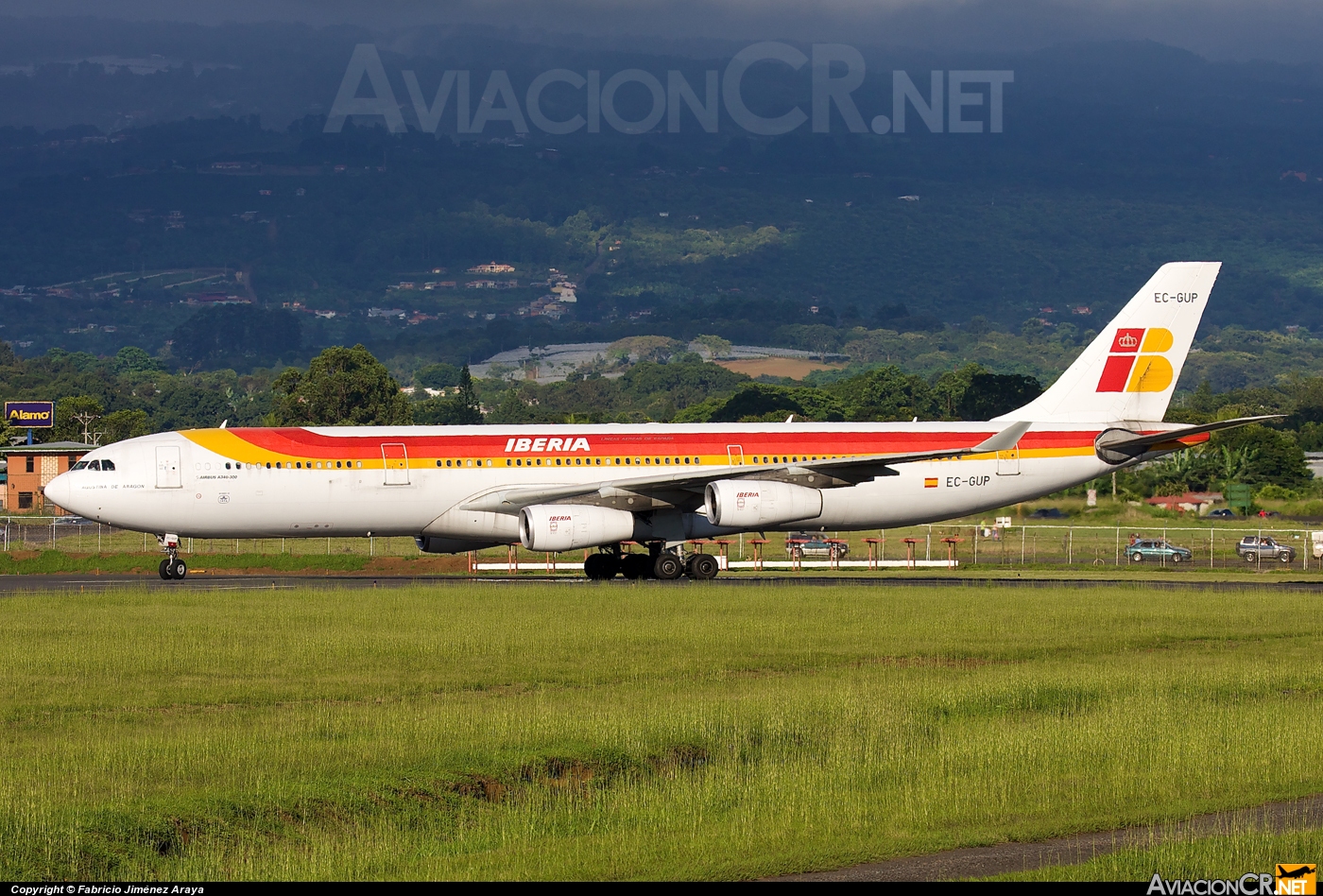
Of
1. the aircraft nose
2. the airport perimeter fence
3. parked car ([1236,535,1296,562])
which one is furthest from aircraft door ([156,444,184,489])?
parked car ([1236,535,1296,562])

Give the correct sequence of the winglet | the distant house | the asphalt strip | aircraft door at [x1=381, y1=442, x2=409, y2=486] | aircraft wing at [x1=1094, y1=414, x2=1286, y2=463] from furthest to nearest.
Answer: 1. the distant house
2. aircraft wing at [x1=1094, y1=414, x2=1286, y2=463]
3. the winglet
4. aircraft door at [x1=381, y1=442, x2=409, y2=486]
5. the asphalt strip

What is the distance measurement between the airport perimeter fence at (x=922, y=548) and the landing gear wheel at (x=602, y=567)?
6.89 m

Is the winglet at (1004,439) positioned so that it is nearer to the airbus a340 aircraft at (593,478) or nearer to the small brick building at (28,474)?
the airbus a340 aircraft at (593,478)

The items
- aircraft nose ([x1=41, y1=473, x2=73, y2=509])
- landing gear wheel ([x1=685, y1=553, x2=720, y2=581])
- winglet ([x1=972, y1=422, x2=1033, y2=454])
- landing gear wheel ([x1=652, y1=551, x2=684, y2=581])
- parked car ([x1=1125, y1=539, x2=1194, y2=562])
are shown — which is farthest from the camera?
parked car ([x1=1125, y1=539, x2=1194, y2=562])

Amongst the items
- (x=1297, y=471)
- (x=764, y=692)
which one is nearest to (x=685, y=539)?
(x=764, y=692)

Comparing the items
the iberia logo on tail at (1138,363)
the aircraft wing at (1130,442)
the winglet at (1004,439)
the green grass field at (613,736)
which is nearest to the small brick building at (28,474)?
the iberia logo on tail at (1138,363)

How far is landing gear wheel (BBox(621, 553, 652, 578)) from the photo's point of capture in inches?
1711

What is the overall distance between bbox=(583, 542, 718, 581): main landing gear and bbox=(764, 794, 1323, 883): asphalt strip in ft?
92.0

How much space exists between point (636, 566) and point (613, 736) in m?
25.2

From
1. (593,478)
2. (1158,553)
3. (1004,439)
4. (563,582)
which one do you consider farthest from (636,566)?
(1158,553)

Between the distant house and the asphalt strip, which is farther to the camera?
the distant house

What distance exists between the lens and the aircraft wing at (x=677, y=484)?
41500 mm

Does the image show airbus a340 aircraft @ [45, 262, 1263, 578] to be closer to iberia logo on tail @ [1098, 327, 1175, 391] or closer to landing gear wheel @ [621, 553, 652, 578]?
landing gear wheel @ [621, 553, 652, 578]

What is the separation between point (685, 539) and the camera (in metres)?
43.4
